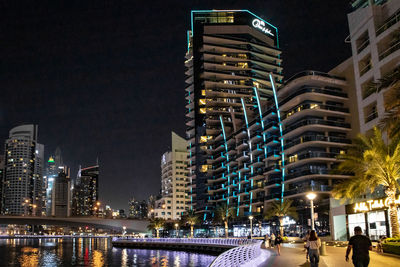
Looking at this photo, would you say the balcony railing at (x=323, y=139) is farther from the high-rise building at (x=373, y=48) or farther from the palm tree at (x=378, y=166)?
the palm tree at (x=378, y=166)

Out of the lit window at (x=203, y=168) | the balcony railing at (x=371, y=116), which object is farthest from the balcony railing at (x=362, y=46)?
the lit window at (x=203, y=168)

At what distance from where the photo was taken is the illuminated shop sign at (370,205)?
45.3 metres

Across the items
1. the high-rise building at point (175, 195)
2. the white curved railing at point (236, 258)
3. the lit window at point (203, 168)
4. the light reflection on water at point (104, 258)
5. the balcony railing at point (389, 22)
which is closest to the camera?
the white curved railing at point (236, 258)

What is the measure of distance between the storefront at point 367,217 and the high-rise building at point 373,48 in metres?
10.9

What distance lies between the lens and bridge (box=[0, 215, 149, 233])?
127062mm

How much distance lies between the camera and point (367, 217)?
168 ft

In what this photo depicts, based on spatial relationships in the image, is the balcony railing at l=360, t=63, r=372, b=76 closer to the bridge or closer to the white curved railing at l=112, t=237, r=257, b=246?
the white curved railing at l=112, t=237, r=257, b=246

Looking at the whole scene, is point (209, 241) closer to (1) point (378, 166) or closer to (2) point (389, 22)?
(1) point (378, 166)

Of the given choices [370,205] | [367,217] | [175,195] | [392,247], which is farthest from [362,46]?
[175,195]

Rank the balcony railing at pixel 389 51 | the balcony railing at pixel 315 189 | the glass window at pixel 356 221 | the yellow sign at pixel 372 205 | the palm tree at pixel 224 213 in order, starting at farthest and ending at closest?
the palm tree at pixel 224 213 < the balcony railing at pixel 315 189 < the glass window at pixel 356 221 < the balcony railing at pixel 389 51 < the yellow sign at pixel 372 205

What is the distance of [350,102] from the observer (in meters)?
87.0

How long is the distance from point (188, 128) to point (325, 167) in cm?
8063

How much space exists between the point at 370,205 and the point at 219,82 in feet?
344

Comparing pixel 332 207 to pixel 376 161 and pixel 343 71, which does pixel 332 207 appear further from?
pixel 343 71
